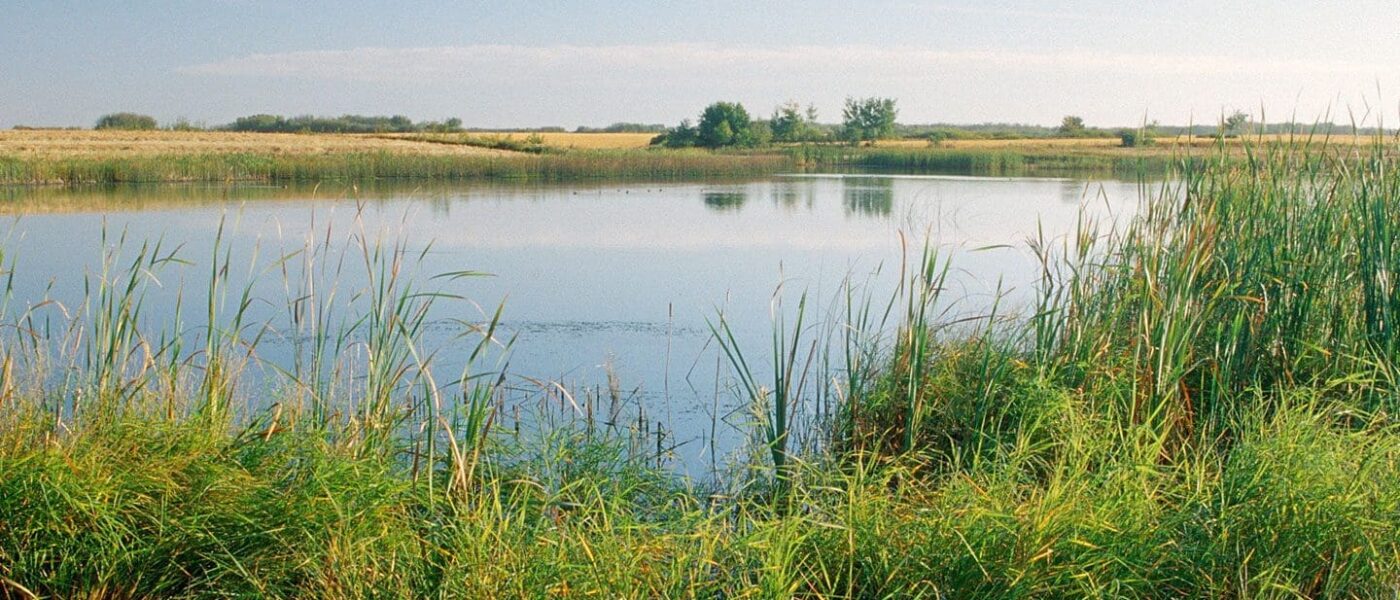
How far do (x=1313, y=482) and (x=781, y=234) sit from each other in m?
12.3

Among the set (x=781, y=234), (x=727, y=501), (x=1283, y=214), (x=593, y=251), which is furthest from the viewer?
(x=781, y=234)

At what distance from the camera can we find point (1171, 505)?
9.12 ft

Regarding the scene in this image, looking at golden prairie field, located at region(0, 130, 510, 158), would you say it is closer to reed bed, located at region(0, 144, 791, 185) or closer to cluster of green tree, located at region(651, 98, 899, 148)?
reed bed, located at region(0, 144, 791, 185)

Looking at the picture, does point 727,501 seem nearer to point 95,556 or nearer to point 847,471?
point 847,471

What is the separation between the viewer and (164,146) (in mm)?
33062

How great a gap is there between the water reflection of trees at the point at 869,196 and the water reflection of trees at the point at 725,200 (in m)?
2.06

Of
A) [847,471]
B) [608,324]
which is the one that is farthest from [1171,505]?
[608,324]

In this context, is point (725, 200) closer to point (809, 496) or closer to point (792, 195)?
point (792, 195)

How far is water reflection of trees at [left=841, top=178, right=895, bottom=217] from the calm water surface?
100 mm

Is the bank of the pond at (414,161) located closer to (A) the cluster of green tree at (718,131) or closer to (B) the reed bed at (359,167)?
(B) the reed bed at (359,167)

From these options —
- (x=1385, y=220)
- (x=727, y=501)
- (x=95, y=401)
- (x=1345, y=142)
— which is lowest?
(x=727, y=501)

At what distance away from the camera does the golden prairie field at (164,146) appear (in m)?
28.6

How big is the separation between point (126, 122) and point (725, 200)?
1517 inches

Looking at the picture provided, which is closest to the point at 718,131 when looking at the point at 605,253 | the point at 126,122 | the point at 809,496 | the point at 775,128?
the point at 775,128
